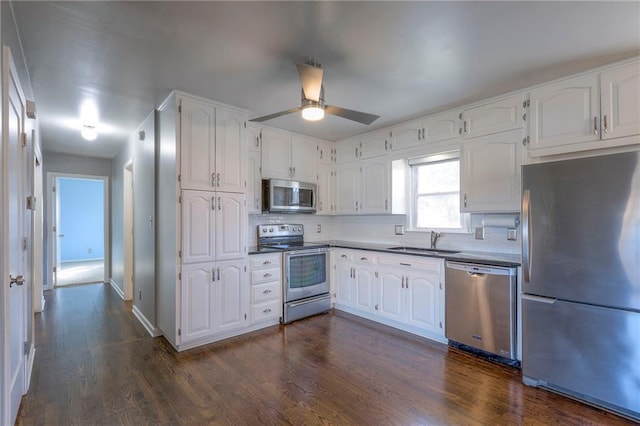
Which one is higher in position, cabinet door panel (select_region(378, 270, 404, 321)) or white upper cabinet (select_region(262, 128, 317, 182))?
white upper cabinet (select_region(262, 128, 317, 182))

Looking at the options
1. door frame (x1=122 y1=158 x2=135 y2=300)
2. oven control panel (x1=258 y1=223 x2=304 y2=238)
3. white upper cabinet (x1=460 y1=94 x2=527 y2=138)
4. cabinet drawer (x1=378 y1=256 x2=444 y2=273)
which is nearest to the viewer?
white upper cabinet (x1=460 y1=94 x2=527 y2=138)

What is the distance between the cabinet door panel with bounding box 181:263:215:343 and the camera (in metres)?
2.97

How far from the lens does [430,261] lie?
3.19 metres

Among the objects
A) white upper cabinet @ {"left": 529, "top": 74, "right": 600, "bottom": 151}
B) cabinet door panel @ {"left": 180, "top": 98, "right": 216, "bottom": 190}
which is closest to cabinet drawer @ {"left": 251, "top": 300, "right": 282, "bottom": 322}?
cabinet door panel @ {"left": 180, "top": 98, "right": 216, "bottom": 190}

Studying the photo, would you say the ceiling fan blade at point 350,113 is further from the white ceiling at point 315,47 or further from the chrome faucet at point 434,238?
the chrome faucet at point 434,238

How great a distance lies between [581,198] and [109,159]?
7143 millimetres

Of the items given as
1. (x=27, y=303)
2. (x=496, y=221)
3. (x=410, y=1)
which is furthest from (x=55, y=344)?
(x=496, y=221)

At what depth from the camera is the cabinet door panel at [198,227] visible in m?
2.99

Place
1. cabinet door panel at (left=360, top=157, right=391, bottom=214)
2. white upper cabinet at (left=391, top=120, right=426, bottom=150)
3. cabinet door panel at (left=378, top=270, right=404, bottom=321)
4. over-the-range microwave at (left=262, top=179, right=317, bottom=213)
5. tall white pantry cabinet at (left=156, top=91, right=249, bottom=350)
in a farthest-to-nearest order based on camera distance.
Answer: cabinet door panel at (left=360, top=157, right=391, bottom=214) < over-the-range microwave at (left=262, top=179, right=317, bottom=213) < white upper cabinet at (left=391, top=120, right=426, bottom=150) < cabinet door panel at (left=378, top=270, right=404, bottom=321) < tall white pantry cabinet at (left=156, top=91, right=249, bottom=350)

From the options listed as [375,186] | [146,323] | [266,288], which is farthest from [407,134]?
[146,323]

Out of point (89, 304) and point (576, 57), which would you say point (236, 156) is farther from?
point (89, 304)

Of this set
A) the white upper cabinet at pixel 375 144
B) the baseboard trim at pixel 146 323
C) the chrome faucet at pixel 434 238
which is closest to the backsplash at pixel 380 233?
the chrome faucet at pixel 434 238

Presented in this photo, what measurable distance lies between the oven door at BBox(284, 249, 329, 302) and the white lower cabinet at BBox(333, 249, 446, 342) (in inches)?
7.6

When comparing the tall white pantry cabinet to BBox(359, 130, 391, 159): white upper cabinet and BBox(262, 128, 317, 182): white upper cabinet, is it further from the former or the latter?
BBox(359, 130, 391, 159): white upper cabinet
